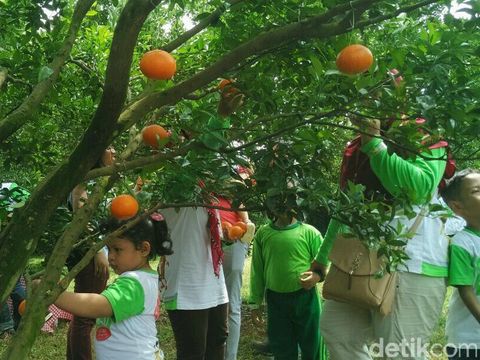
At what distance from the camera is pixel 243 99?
184cm

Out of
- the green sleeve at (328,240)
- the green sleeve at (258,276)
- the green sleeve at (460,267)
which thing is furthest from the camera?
the green sleeve at (258,276)

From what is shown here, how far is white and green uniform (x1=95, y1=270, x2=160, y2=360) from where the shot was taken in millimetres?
2172

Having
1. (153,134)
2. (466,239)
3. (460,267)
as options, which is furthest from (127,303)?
(466,239)

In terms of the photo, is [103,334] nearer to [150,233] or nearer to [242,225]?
[150,233]

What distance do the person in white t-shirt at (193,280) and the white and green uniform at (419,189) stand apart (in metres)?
0.90

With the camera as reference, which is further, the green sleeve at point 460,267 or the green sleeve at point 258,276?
the green sleeve at point 258,276

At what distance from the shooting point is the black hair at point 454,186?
278 cm

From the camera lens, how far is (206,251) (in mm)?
3238

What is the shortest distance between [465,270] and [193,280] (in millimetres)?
1435

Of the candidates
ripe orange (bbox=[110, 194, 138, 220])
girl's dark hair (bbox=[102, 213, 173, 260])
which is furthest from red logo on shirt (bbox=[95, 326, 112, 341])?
ripe orange (bbox=[110, 194, 138, 220])

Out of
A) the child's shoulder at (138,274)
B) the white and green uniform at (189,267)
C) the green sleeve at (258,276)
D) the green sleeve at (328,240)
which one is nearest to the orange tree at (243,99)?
the child's shoulder at (138,274)

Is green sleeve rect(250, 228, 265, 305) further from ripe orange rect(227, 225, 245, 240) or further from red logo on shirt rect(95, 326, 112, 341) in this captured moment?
red logo on shirt rect(95, 326, 112, 341)

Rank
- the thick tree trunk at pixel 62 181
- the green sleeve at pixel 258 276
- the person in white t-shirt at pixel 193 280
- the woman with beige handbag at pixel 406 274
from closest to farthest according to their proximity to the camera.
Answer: the thick tree trunk at pixel 62 181 < the woman with beige handbag at pixel 406 274 < the person in white t-shirt at pixel 193 280 < the green sleeve at pixel 258 276

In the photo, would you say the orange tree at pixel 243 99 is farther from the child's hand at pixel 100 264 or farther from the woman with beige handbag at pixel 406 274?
the child's hand at pixel 100 264
